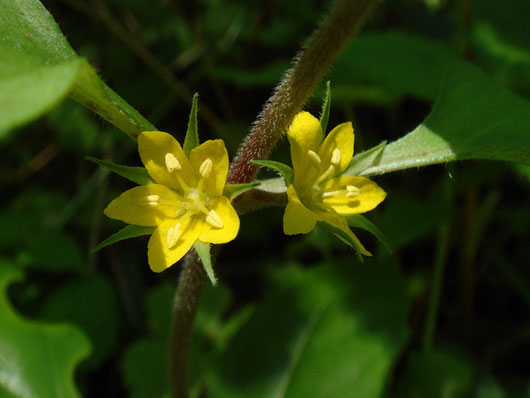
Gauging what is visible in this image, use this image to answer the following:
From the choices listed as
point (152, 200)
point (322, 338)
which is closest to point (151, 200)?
point (152, 200)

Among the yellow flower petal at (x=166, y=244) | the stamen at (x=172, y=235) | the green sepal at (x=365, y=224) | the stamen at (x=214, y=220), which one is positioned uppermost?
the green sepal at (x=365, y=224)

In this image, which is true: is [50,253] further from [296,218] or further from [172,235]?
[296,218]

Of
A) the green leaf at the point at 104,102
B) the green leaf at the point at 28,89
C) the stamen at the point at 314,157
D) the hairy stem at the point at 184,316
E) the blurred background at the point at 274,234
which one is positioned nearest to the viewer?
the green leaf at the point at 28,89

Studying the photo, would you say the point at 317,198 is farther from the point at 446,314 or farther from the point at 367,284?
the point at 446,314

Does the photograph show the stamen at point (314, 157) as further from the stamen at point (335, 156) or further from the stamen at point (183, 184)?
the stamen at point (183, 184)

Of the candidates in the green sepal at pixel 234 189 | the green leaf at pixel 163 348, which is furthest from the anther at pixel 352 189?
the green leaf at pixel 163 348
